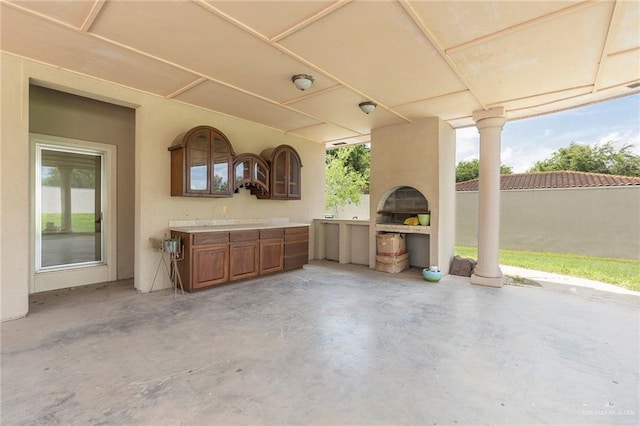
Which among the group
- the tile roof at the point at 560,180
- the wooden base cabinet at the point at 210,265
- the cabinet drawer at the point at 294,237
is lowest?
the wooden base cabinet at the point at 210,265

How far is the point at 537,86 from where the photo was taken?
385 cm

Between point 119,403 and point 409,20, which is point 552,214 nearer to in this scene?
point 409,20

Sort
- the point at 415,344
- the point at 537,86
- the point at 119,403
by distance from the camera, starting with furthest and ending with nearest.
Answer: the point at 537,86 < the point at 415,344 < the point at 119,403

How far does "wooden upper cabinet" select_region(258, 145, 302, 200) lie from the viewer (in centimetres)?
561

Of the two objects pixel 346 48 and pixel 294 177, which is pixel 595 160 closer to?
pixel 294 177

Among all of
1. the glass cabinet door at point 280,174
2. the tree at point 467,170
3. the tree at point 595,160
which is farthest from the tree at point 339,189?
the tree at point 595,160

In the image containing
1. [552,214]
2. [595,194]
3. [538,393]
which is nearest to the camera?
[538,393]

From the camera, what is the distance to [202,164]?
14.8 ft

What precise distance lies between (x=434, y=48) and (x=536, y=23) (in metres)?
0.82

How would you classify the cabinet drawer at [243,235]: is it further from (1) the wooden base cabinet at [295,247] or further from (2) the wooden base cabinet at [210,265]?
(1) the wooden base cabinet at [295,247]

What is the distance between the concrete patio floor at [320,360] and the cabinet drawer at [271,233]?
1245 mm

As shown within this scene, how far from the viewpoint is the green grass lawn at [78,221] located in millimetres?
4367

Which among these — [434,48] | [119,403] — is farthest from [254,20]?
[119,403]

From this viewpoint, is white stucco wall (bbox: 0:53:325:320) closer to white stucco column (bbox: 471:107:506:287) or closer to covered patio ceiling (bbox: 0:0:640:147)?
covered patio ceiling (bbox: 0:0:640:147)
